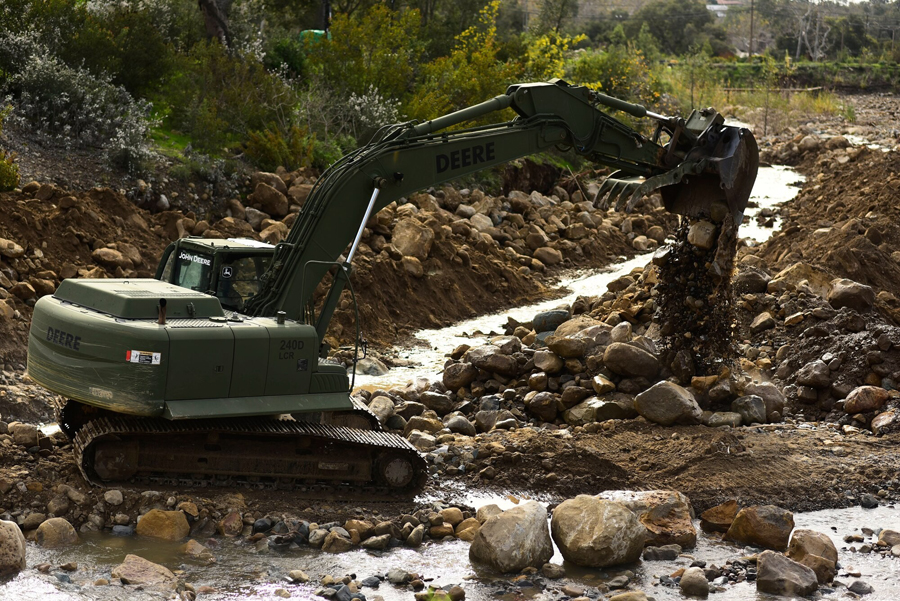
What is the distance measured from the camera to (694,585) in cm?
687

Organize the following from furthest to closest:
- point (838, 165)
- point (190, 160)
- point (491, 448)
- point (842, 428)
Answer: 1. point (838, 165)
2. point (190, 160)
3. point (842, 428)
4. point (491, 448)

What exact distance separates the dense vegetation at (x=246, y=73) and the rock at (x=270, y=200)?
1.15m

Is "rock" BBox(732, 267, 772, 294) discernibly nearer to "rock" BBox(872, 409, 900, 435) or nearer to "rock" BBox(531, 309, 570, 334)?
"rock" BBox(531, 309, 570, 334)

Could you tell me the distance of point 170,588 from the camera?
6.50 meters

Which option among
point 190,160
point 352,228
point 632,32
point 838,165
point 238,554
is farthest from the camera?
point 632,32

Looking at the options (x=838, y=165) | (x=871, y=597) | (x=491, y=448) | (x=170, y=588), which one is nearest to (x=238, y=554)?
(x=170, y=588)

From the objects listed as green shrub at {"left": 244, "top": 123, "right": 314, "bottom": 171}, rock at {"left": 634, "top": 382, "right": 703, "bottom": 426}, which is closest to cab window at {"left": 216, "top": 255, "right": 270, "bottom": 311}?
rock at {"left": 634, "top": 382, "right": 703, "bottom": 426}

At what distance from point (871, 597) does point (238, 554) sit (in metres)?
4.53

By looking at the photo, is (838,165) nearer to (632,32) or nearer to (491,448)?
(491,448)

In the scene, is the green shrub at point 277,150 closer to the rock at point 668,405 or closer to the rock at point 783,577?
the rock at point 668,405

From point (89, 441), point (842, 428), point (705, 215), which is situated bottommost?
point (842, 428)

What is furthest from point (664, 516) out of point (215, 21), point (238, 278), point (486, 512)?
point (215, 21)

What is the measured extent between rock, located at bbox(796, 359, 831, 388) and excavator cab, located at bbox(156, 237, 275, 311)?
6.33 metres

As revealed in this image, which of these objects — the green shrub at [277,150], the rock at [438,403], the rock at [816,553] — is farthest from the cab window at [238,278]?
the green shrub at [277,150]
